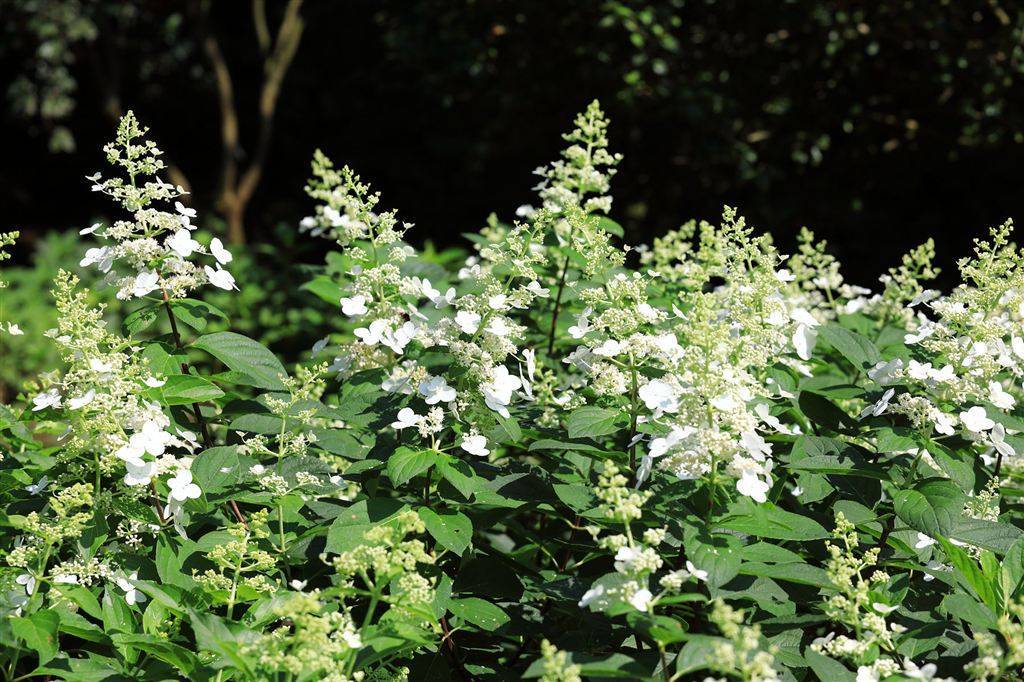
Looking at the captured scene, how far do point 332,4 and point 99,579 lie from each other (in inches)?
352

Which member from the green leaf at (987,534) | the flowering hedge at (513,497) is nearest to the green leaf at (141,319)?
the flowering hedge at (513,497)

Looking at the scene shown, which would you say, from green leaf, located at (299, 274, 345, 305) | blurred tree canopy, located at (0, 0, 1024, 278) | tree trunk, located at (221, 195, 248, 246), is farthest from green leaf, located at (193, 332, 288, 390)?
tree trunk, located at (221, 195, 248, 246)

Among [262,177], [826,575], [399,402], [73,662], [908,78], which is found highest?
[262,177]

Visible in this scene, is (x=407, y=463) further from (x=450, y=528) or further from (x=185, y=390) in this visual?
(x=185, y=390)

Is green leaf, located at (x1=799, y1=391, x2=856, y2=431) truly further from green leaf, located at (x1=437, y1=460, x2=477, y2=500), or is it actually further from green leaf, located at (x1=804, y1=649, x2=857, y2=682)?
green leaf, located at (x1=437, y1=460, x2=477, y2=500)

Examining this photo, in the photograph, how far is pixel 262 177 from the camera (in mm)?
11867

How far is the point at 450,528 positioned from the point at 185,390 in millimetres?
607

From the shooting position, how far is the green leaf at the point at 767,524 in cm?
172

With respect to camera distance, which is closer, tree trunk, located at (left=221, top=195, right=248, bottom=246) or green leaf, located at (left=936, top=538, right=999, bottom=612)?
green leaf, located at (left=936, top=538, right=999, bottom=612)

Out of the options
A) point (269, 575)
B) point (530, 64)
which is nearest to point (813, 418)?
point (269, 575)

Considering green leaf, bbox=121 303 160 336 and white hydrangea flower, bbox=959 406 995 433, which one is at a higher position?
white hydrangea flower, bbox=959 406 995 433

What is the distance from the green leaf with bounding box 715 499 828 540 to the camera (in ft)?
5.64

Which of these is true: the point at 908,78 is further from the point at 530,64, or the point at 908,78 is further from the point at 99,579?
the point at 99,579

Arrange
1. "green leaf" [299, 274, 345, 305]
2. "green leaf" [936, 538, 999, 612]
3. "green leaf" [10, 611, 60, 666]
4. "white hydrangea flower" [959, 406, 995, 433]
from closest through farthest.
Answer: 1. "green leaf" [10, 611, 60, 666]
2. "green leaf" [936, 538, 999, 612]
3. "white hydrangea flower" [959, 406, 995, 433]
4. "green leaf" [299, 274, 345, 305]
